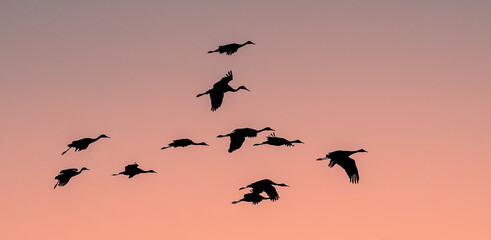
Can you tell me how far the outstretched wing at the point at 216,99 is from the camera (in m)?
137

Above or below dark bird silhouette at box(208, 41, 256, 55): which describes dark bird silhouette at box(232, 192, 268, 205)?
below

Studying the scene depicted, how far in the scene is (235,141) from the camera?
135875 mm

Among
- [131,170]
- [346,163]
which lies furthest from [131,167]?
[346,163]

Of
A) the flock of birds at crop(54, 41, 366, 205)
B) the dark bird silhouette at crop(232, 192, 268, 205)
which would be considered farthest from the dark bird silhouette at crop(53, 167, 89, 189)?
the dark bird silhouette at crop(232, 192, 268, 205)

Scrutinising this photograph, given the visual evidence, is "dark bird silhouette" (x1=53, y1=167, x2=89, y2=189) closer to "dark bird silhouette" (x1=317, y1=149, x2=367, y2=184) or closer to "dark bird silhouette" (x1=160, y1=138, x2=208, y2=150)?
"dark bird silhouette" (x1=160, y1=138, x2=208, y2=150)

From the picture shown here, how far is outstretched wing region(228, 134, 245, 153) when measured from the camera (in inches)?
5325

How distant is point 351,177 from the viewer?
134125 mm

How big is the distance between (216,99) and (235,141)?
270 cm

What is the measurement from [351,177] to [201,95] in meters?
9.91

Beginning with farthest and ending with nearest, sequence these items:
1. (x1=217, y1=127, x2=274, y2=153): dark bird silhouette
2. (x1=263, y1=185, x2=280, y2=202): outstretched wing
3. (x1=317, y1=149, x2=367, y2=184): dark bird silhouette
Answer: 1. (x1=263, y1=185, x2=280, y2=202): outstretched wing
2. (x1=217, y1=127, x2=274, y2=153): dark bird silhouette
3. (x1=317, y1=149, x2=367, y2=184): dark bird silhouette

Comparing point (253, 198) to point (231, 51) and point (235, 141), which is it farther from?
point (231, 51)

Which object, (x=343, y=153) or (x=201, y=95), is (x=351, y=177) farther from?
(x=201, y=95)

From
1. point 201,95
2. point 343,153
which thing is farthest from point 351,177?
point 201,95

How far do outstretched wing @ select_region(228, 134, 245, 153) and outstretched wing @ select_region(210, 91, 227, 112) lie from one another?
6.07ft
